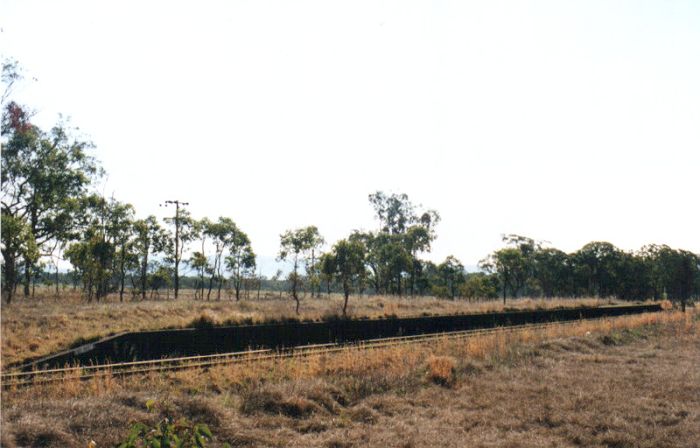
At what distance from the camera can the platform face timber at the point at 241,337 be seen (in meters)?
15.5

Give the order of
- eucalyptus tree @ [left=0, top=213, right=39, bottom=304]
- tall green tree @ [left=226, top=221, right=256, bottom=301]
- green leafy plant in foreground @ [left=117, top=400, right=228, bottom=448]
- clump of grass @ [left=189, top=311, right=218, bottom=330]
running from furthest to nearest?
tall green tree @ [left=226, top=221, right=256, bottom=301], eucalyptus tree @ [left=0, top=213, right=39, bottom=304], clump of grass @ [left=189, top=311, right=218, bottom=330], green leafy plant in foreground @ [left=117, top=400, right=228, bottom=448]

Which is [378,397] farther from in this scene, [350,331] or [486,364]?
[350,331]

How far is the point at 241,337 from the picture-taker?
64.0 feet

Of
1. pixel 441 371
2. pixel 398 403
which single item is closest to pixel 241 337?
pixel 441 371

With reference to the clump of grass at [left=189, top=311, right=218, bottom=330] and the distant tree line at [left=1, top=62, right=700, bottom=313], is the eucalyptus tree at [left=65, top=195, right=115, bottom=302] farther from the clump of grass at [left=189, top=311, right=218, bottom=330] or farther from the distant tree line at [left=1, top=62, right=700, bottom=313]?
the clump of grass at [left=189, top=311, right=218, bottom=330]

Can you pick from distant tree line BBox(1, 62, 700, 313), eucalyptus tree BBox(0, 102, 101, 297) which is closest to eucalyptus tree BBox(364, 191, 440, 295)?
distant tree line BBox(1, 62, 700, 313)

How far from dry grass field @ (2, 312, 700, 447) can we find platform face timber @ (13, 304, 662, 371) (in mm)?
4695

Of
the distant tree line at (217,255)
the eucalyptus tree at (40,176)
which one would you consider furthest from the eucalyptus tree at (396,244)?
the eucalyptus tree at (40,176)

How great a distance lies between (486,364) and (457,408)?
4.11m

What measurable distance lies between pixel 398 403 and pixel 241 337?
11927 mm

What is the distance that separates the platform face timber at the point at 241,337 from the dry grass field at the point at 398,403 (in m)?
4.69

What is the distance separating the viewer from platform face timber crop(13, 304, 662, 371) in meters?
15.5

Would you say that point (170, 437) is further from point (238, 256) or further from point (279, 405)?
point (238, 256)

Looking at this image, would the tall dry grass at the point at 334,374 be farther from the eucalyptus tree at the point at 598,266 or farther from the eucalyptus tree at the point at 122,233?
the eucalyptus tree at the point at 598,266
